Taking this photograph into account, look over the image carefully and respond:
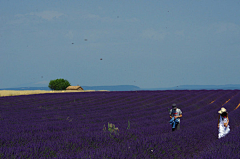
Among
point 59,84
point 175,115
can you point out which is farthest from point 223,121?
point 59,84

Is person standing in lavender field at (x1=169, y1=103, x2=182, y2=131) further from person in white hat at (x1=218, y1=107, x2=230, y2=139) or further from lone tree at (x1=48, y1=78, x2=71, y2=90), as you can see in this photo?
lone tree at (x1=48, y1=78, x2=71, y2=90)

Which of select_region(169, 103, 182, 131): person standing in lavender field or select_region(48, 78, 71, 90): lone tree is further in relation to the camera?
select_region(48, 78, 71, 90): lone tree

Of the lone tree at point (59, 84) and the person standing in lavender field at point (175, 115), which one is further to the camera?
the lone tree at point (59, 84)

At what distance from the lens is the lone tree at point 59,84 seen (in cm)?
6215

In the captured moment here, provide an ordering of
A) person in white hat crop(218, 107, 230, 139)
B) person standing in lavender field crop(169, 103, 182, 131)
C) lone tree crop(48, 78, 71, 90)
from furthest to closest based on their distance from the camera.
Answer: lone tree crop(48, 78, 71, 90), person standing in lavender field crop(169, 103, 182, 131), person in white hat crop(218, 107, 230, 139)

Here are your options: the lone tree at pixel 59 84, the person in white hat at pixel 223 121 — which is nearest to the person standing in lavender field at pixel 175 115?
the person in white hat at pixel 223 121

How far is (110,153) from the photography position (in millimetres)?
4402

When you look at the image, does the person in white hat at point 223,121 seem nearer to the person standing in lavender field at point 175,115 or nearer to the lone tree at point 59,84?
the person standing in lavender field at point 175,115

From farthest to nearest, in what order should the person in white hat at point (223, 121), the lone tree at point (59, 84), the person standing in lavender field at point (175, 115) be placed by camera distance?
1. the lone tree at point (59, 84)
2. the person standing in lavender field at point (175, 115)
3. the person in white hat at point (223, 121)

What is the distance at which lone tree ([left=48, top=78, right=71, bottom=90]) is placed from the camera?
62.2 m

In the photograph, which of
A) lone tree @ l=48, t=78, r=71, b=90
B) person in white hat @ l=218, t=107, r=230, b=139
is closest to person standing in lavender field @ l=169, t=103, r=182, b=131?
person in white hat @ l=218, t=107, r=230, b=139

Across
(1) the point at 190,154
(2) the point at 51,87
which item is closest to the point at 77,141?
(1) the point at 190,154

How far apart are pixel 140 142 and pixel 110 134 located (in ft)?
5.42

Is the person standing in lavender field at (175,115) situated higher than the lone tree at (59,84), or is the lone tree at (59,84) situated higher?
the lone tree at (59,84)
